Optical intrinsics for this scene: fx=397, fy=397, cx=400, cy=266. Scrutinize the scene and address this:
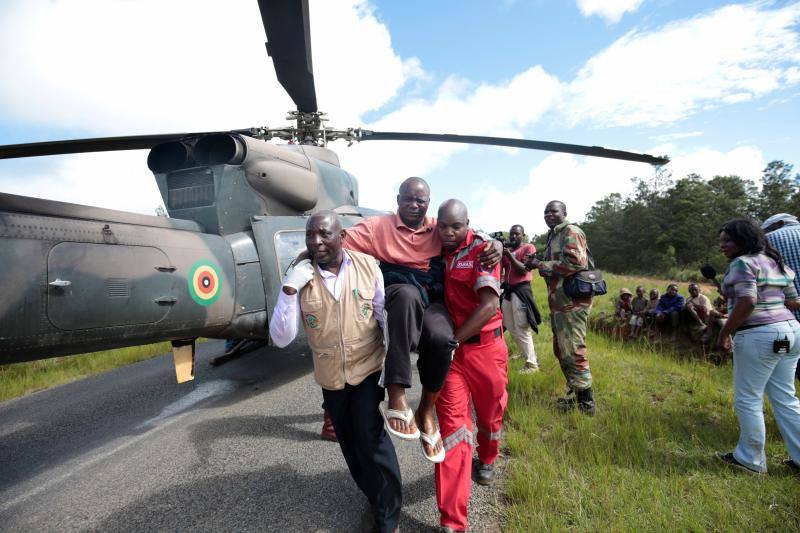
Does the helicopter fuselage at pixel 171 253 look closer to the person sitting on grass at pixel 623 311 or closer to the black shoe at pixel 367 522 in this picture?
the black shoe at pixel 367 522

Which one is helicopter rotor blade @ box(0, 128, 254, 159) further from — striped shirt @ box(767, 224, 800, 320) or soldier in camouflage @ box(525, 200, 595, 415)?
striped shirt @ box(767, 224, 800, 320)

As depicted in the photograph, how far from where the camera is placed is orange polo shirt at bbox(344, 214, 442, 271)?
2375 millimetres

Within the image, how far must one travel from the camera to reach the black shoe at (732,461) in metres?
2.67

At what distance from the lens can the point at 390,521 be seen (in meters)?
2.09

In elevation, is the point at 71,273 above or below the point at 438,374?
above

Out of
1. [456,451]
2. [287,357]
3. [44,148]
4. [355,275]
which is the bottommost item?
[287,357]

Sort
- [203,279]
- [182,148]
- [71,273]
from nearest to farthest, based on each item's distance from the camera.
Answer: [71,273] → [203,279] → [182,148]

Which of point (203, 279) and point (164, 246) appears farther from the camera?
point (203, 279)

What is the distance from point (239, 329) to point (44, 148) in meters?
2.37

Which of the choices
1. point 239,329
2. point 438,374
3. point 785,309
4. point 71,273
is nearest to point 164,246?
point 71,273

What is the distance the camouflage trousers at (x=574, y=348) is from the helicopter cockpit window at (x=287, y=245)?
281cm

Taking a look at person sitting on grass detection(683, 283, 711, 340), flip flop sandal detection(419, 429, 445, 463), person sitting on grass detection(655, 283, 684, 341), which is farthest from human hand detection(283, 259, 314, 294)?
person sitting on grass detection(655, 283, 684, 341)

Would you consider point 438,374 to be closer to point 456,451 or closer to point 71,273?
point 456,451

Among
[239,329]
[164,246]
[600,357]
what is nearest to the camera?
[164,246]
